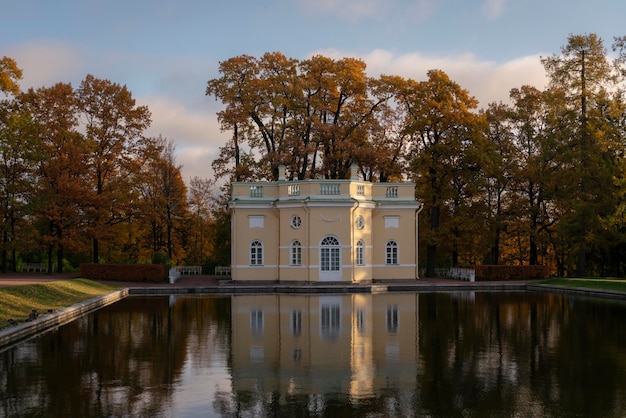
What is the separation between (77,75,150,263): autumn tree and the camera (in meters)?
36.6

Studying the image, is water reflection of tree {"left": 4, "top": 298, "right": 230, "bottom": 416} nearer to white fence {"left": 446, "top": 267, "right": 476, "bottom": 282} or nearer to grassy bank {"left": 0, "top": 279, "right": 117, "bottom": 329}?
grassy bank {"left": 0, "top": 279, "right": 117, "bottom": 329}

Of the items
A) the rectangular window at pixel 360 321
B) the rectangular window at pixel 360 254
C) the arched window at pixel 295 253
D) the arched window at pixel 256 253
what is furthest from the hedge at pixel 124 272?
the rectangular window at pixel 360 321

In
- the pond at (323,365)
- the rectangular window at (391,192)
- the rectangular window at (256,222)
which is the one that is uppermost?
the rectangular window at (391,192)

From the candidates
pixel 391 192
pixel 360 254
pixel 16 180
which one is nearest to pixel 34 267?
pixel 16 180

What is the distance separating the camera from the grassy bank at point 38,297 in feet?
57.6

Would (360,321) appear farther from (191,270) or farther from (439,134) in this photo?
(191,270)

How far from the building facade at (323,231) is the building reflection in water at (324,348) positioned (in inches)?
354

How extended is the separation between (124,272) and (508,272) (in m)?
21.3

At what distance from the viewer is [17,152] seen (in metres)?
Result: 35.6

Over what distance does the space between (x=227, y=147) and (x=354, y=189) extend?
39.5ft

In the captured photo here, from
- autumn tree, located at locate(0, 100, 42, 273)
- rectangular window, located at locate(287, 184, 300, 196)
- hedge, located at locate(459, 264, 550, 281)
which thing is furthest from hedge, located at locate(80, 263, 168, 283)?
hedge, located at locate(459, 264, 550, 281)

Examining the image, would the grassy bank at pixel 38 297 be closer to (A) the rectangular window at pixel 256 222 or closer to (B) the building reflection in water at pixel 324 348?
(B) the building reflection in water at pixel 324 348

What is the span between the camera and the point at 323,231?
31375 mm

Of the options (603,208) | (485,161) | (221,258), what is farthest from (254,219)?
(603,208)
